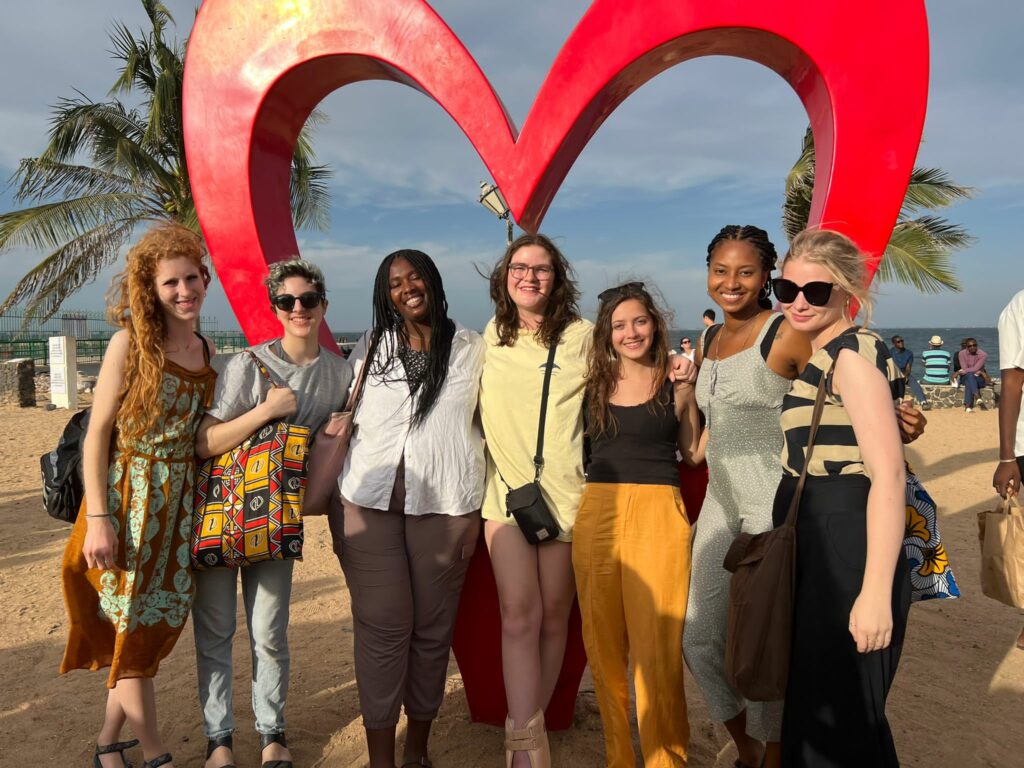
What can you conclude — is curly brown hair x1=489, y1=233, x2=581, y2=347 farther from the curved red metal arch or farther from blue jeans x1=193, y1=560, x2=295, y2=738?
blue jeans x1=193, y1=560, x2=295, y2=738

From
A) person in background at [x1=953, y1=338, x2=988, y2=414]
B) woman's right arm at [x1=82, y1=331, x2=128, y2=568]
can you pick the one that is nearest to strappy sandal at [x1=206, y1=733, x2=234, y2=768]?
woman's right arm at [x1=82, y1=331, x2=128, y2=568]

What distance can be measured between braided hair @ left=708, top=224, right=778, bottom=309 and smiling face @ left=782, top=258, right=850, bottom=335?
0.49 m

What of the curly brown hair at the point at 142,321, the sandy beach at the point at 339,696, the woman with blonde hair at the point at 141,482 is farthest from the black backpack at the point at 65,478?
the sandy beach at the point at 339,696

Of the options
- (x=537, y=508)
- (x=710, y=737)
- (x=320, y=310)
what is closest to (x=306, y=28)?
(x=320, y=310)

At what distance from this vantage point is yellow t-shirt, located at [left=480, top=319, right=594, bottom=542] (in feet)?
8.39

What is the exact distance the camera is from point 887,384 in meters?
1.79

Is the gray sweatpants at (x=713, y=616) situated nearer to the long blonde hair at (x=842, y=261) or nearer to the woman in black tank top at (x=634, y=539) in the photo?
the woman in black tank top at (x=634, y=539)

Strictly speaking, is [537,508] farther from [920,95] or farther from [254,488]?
[920,95]

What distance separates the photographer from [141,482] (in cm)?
247

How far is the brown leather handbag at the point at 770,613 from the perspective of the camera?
1.92m

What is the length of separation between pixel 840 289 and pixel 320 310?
74.2 inches

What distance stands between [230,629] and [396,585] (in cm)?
74

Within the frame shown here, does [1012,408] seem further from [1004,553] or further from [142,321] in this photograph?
[142,321]

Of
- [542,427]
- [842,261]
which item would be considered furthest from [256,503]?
[842,261]
